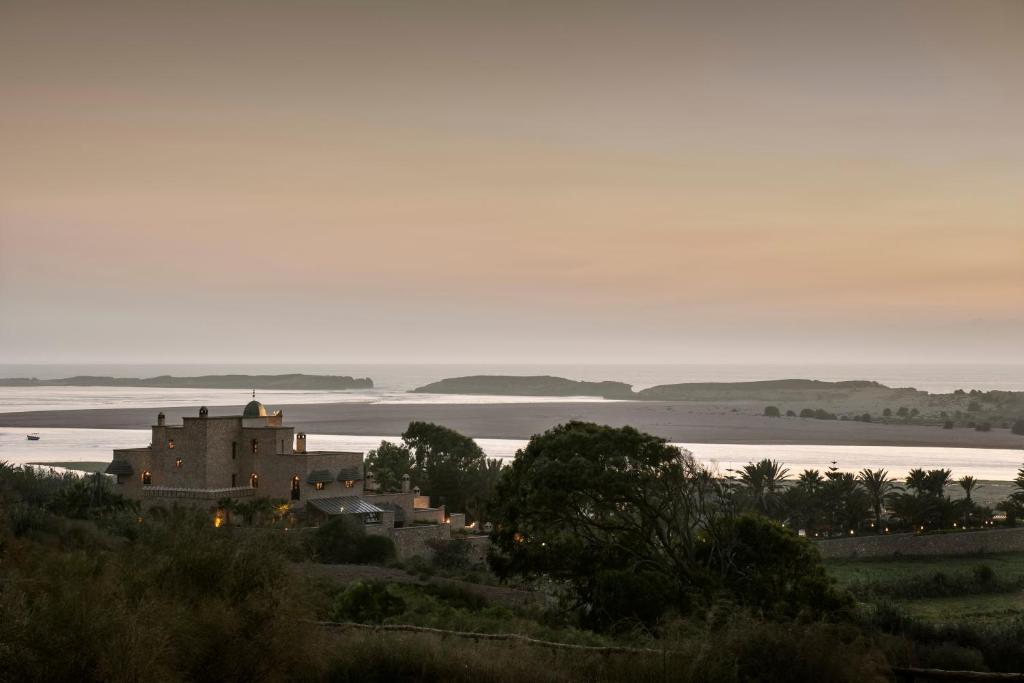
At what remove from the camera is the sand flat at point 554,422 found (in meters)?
92.9

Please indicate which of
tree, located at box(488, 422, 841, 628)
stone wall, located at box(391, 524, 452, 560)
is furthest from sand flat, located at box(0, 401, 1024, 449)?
tree, located at box(488, 422, 841, 628)

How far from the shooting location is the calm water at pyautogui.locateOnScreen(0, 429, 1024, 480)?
65688mm

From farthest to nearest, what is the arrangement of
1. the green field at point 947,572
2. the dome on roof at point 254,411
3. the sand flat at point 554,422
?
the sand flat at point 554,422
the dome on roof at point 254,411
the green field at point 947,572

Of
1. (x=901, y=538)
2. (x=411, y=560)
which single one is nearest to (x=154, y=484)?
(x=411, y=560)

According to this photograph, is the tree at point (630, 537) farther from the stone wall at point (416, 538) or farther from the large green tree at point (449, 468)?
the large green tree at point (449, 468)

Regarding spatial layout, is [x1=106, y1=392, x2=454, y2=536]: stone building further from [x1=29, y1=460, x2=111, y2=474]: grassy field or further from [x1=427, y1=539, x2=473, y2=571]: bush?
[x1=29, y1=460, x2=111, y2=474]: grassy field

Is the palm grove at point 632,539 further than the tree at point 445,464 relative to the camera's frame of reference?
No

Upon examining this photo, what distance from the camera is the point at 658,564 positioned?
19.0m

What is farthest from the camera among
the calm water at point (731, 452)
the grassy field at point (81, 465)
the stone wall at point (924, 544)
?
the calm water at point (731, 452)

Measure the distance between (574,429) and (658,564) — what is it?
12.2ft

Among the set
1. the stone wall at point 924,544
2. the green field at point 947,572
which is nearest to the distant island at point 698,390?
the stone wall at point 924,544

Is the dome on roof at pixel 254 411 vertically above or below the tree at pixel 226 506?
above

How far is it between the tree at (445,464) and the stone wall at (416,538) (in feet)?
20.1

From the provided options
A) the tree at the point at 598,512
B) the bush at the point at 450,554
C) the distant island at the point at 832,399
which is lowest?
the bush at the point at 450,554
